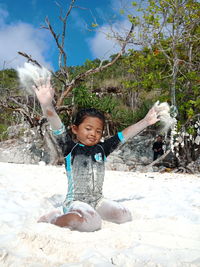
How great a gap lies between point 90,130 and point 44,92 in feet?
1.72

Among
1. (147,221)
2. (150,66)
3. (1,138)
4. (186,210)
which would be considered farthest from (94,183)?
(1,138)

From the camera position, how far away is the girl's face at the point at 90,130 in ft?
8.11

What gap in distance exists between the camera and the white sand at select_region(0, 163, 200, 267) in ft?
5.43

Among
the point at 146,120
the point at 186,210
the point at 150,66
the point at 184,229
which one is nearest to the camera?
the point at 184,229

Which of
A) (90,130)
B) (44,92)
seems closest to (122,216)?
(90,130)

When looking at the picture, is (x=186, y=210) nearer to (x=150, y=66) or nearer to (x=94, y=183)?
(x=94, y=183)

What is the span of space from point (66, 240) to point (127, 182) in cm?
326

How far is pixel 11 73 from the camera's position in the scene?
851 inches

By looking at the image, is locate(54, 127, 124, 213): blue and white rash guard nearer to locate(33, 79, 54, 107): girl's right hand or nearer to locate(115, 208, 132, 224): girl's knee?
locate(115, 208, 132, 224): girl's knee

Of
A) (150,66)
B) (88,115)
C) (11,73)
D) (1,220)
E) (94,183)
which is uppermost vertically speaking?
(11,73)

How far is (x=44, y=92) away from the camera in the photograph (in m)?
2.27

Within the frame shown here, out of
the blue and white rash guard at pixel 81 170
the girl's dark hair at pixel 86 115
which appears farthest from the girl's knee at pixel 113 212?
the girl's dark hair at pixel 86 115

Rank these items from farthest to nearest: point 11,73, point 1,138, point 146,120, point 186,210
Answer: point 11,73, point 1,138, point 186,210, point 146,120

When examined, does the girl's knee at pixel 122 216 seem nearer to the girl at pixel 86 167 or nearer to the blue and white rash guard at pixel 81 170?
the girl at pixel 86 167
